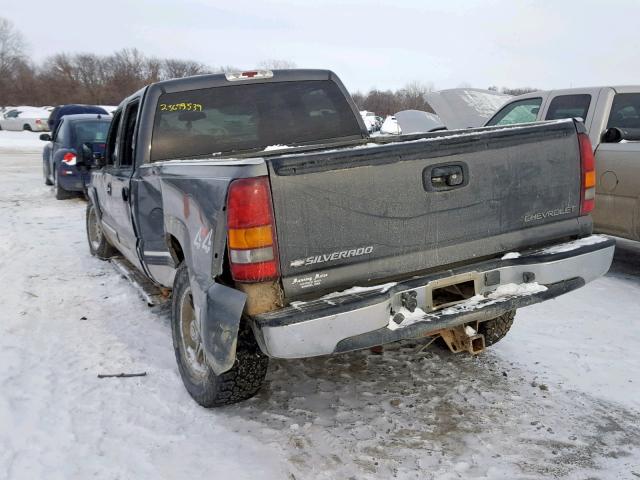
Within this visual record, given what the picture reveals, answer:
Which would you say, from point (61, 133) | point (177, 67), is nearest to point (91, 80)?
point (177, 67)

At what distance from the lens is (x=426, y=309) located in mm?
2723

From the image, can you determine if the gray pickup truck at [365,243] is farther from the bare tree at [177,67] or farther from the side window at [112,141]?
the bare tree at [177,67]

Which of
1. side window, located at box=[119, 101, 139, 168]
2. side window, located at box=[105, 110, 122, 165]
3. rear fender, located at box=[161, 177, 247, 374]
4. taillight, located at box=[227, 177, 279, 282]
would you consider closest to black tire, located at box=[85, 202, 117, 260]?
side window, located at box=[105, 110, 122, 165]

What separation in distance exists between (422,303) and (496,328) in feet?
4.51

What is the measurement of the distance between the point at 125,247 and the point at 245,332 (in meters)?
2.57

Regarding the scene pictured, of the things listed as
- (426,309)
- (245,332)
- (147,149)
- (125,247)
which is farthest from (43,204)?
(426,309)

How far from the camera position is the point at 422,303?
271 centimetres

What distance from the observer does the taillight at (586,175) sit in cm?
316

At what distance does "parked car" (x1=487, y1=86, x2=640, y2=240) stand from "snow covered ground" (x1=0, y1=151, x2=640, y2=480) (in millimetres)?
1145

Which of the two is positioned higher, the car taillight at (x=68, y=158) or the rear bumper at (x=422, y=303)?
the car taillight at (x=68, y=158)

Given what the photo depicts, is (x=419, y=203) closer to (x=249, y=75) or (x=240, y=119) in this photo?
(x=240, y=119)

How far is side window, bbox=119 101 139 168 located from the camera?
4609 mm

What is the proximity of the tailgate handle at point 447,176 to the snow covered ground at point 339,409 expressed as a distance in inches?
51.2

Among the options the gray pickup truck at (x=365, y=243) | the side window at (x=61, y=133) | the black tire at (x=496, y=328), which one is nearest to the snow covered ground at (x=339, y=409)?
the black tire at (x=496, y=328)
